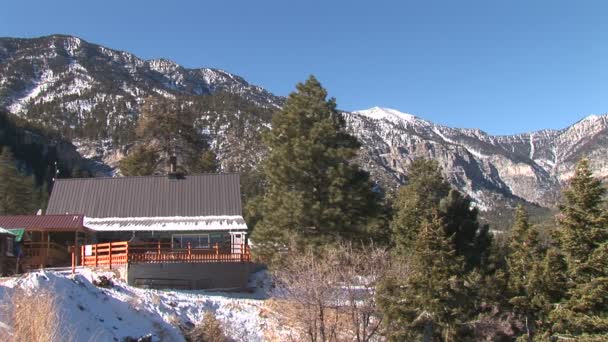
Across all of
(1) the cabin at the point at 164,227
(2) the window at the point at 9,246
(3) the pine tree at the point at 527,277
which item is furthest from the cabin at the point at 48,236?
(3) the pine tree at the point at 527,277

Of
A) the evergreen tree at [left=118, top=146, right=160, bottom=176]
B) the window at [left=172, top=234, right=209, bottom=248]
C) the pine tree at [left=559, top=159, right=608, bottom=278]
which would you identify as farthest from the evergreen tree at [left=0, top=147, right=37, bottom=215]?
the pine tree at [left=559, top=159, right=608, bottom=278]

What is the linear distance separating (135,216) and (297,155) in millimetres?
12460

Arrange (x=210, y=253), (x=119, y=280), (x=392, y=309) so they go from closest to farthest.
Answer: (x=392, y=309)
(x=119, y=280)
(x=210, y=253)

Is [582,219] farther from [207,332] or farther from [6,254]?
[6,254]

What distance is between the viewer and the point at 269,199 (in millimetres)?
28484

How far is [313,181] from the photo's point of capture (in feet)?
92.4

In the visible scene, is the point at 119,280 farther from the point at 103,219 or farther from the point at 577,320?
the point at 577,320

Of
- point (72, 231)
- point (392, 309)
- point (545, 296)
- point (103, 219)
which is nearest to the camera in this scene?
point (392, 309)

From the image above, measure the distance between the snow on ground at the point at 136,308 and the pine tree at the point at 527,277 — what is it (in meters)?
9.98

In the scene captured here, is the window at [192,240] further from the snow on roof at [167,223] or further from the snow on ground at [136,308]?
the snow on ground at [136,308]

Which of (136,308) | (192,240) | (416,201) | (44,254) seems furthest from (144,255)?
(416,201)

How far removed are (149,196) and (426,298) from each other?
21216 mm

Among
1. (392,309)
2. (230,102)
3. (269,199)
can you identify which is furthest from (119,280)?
(230,102)

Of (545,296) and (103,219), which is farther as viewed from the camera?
(103,219)
